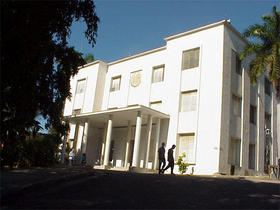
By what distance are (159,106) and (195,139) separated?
455 cm

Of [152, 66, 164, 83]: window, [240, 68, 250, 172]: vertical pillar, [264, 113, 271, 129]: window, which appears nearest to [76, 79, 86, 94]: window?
[152, 66, 164, 83]: window

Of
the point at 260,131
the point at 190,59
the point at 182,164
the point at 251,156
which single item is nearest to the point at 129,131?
the point at 182,164

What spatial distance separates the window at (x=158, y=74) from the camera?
77.5 feet

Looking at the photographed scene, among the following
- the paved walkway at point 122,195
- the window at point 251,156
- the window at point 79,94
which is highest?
the window at point 79,94

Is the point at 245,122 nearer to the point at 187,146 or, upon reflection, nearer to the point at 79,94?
the point at 187,146

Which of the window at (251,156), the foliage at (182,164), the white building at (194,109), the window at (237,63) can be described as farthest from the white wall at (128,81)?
the window at (251,156)

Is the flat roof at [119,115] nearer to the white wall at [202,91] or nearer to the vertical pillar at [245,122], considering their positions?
the white wall at [202,91]

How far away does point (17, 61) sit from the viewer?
23.0 feet

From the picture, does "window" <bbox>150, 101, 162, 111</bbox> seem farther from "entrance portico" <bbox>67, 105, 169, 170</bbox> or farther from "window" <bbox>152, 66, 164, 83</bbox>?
"window" <bbox>152, 66, 164, 83</bbox>

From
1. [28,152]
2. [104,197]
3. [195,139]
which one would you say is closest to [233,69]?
[195,139]

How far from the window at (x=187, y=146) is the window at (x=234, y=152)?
2.47m

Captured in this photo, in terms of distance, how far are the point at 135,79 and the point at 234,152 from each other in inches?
383

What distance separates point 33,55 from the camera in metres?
7.07

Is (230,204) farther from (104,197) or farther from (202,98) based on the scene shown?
(202,98)
